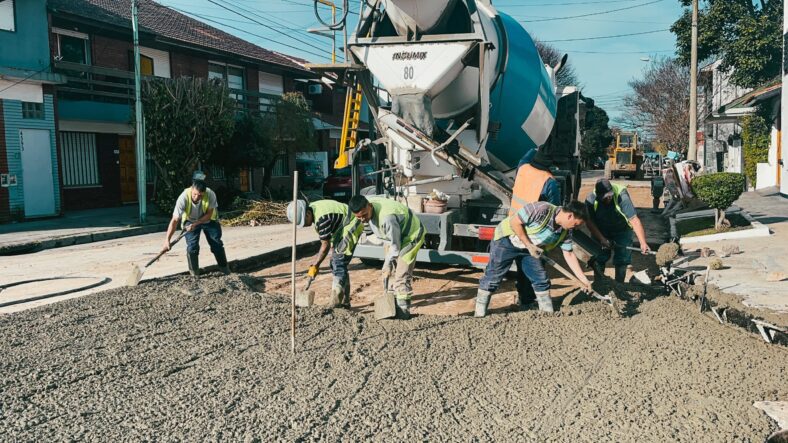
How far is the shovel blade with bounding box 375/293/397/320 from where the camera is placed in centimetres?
554

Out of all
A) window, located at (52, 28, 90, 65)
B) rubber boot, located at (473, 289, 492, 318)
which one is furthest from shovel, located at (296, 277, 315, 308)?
window, located at (52, 28, 90, 65)

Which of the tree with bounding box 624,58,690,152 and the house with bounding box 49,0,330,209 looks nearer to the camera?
the house with bounding box 49,0,330,209

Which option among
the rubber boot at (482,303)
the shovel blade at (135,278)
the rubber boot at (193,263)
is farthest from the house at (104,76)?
the rubber boot at (482,303)

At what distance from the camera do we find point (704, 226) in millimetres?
12508

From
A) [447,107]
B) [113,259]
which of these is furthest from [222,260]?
[447,107]

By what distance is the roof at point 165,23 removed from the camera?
1778 centimetres

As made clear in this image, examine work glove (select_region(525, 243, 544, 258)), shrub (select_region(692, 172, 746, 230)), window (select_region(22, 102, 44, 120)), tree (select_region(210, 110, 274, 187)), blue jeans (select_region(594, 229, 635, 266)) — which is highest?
window (select_region(22, 102, 44, 120))

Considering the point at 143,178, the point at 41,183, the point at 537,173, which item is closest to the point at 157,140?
the point at 143,178

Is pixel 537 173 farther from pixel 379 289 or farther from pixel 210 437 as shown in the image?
pixel 210 437

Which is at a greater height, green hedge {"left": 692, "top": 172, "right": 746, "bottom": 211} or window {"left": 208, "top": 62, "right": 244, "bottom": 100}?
window {"left": 208, "top": 62, "right": 244, "bottom": 100}

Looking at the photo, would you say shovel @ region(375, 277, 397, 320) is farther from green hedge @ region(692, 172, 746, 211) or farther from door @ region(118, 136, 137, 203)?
door @ region(118, 136, 137, 203)

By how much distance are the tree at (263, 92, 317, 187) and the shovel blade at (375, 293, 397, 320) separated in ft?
48.7

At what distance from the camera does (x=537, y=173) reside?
6266mm

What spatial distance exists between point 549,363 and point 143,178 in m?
12.8
